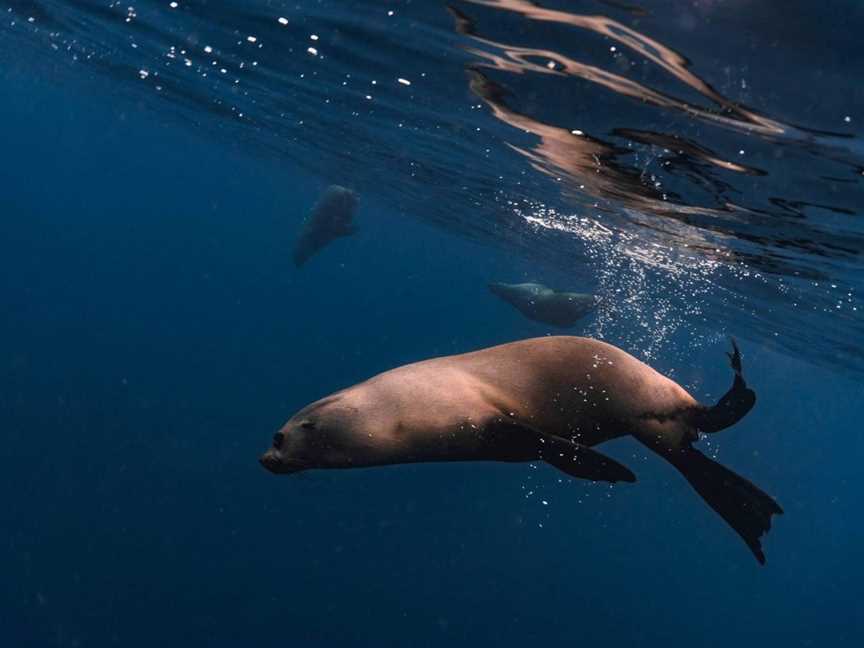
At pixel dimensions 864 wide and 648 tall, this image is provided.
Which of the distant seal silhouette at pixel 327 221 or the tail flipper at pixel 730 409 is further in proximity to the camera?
the distant seal silhouette at pixel 327 221

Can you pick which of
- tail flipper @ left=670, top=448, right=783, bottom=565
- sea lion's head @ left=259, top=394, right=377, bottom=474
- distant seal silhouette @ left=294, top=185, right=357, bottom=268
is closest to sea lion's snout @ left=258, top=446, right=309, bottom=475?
sea lion's head @ left=259, top=394, right=377, bottom=474

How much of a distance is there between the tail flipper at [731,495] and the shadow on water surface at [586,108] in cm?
393

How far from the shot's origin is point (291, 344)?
61844 mm

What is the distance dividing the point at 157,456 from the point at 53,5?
1529 cm

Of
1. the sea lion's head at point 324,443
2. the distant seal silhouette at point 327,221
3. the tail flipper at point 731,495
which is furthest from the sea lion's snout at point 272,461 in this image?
the distant seal silhouette at point 327,221

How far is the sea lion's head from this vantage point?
441cm

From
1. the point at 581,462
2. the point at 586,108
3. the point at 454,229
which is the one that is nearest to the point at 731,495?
the point at 581,462

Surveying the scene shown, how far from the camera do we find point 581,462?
Answer: 4.27 m

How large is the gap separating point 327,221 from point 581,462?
18280 mm

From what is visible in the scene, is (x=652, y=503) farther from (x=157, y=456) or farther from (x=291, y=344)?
(x=157, y=456)

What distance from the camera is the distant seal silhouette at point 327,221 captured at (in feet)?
68.2

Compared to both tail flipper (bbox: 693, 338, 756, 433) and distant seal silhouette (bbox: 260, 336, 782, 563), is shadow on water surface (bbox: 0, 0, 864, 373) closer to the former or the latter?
tail flipper (bbox: 693, 338, 756, 433)

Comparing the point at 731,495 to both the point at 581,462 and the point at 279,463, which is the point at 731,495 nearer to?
the point at 581,462

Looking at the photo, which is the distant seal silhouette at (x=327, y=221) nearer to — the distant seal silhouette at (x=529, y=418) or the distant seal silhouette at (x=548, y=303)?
the distant seal silhouette at (x=548, y=303)
